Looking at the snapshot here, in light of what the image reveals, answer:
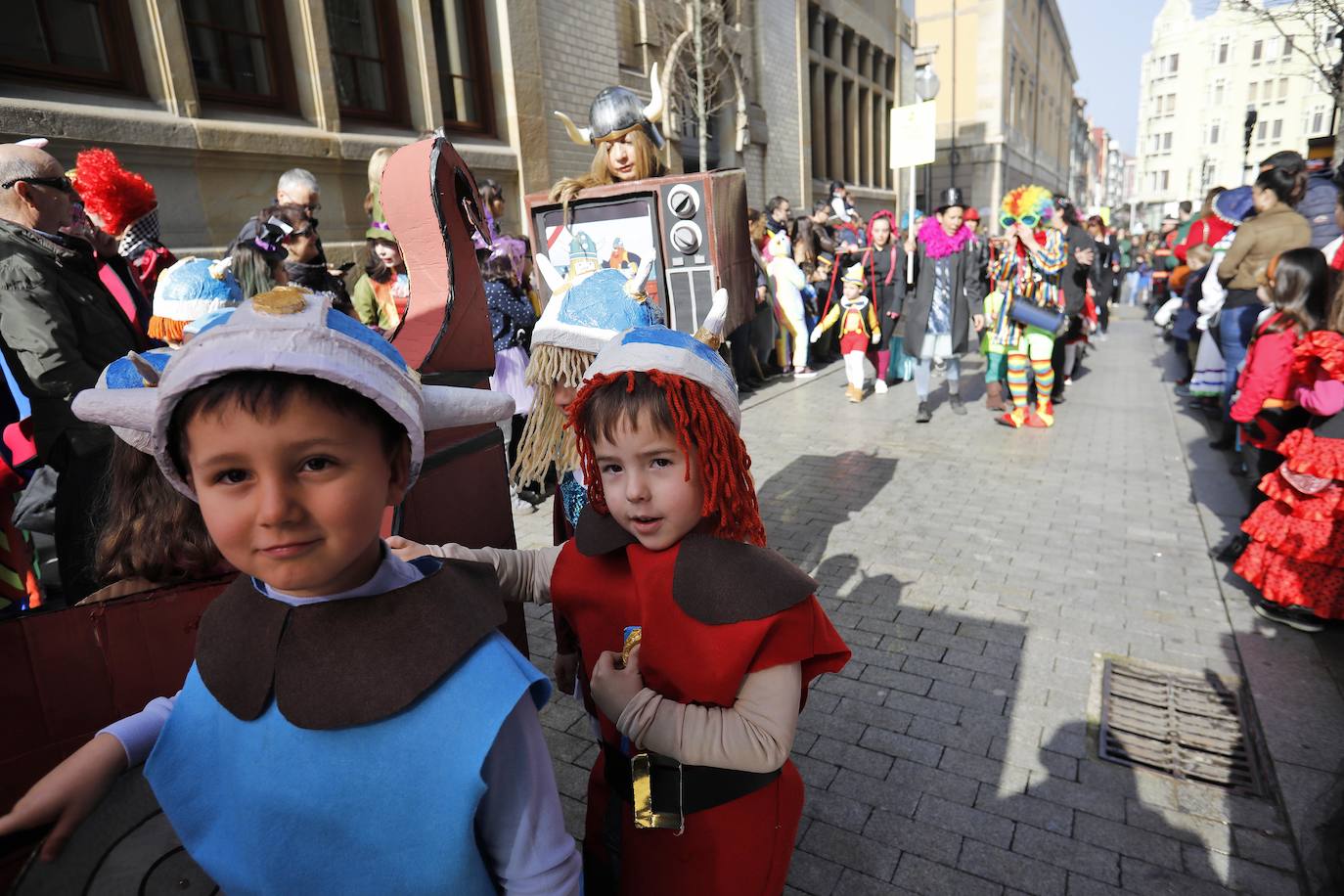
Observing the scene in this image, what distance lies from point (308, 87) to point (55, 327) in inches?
215

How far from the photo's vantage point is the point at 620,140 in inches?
142

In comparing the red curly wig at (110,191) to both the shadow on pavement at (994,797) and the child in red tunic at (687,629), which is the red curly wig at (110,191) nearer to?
the child in red tunic at (687,629)

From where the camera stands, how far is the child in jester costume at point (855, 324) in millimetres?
8547

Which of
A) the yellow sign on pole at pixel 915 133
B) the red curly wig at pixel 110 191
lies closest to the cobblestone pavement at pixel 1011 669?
the red curly wig at pixel 110 191

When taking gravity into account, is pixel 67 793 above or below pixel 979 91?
below

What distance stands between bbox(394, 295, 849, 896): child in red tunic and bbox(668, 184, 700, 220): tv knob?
2.40 metres

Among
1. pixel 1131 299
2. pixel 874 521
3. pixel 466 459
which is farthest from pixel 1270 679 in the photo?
pixel 1131 299

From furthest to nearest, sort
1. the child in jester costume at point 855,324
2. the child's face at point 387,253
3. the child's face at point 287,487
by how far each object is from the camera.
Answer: the child in jester costume at point 855,324 → the child's face at point 387,253 → the child's face at point 287,487

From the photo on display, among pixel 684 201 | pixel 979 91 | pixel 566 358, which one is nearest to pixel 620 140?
pixel 684 201

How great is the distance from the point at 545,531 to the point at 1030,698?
3221 millimetres

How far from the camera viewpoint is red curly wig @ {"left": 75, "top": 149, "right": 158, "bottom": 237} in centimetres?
418

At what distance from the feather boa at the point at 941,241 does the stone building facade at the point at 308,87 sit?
5.29 meters

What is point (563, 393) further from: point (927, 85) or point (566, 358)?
point (927, 85)

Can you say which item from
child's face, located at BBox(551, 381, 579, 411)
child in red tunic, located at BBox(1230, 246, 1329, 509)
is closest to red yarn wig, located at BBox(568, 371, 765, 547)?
child's face, located at BBox(551, 381, 579, 411)
